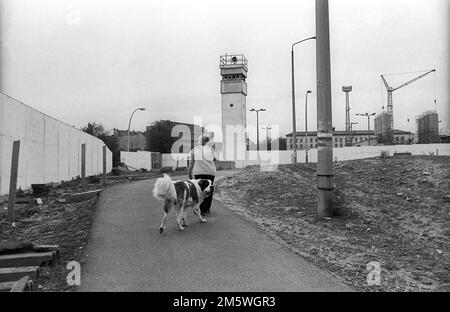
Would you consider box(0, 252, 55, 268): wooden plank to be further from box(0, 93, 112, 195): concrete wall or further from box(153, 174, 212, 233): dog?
box(0, 93, 112, 195): concrete wall

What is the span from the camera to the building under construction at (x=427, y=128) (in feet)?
226

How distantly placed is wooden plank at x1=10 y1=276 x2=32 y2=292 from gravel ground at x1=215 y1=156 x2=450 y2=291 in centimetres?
399

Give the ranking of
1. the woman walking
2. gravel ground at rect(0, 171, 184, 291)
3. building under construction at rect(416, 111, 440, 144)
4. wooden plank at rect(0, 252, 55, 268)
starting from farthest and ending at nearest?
building under construction at rect(416, 111, 440, 144) → the woman walking → wooden plank at rect(0, 252, 55, 268) → gravel ground at rect(0, 171, 184, 291)

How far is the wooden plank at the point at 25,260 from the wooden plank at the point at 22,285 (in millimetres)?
972

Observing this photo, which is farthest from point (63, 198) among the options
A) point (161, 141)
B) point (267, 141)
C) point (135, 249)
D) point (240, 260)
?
point (161, 141)

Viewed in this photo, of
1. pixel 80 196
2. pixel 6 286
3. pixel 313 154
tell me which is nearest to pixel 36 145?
pixel 80 196

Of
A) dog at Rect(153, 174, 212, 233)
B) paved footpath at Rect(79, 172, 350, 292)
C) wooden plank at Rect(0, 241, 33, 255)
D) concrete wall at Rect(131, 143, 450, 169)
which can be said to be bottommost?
paved footpath at Rect(79, 172, 350, 292)

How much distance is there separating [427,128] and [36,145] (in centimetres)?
6562

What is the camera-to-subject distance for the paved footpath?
5922 millimetres

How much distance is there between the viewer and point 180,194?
29.7ft

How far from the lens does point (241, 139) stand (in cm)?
5903

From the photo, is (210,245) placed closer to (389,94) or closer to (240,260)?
(240,260)

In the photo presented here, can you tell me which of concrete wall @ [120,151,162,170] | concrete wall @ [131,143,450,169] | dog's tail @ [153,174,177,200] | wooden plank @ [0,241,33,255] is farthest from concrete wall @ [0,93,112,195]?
concrete wall @ [131,143,450,169]

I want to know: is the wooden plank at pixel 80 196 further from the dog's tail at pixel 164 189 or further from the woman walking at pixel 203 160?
the dog's tail at pixel 164 189
